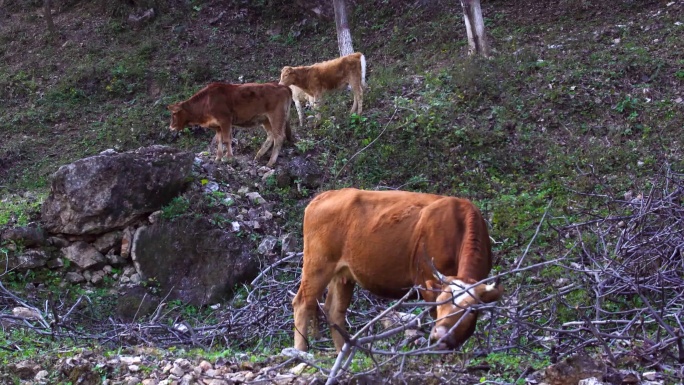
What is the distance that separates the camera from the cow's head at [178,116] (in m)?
15.6

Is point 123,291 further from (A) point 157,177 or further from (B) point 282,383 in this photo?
(B) point 282,383

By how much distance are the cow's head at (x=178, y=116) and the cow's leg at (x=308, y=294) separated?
7.88m

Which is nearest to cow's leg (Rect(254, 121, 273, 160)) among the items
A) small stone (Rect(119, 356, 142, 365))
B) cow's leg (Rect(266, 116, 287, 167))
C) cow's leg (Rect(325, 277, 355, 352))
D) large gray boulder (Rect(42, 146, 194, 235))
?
cow's leg (Rect(266, 116, 287, 167))

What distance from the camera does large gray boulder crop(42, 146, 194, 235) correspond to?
13.0 meters

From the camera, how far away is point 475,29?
19.6 meters

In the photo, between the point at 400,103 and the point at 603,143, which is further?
the point at 400,103

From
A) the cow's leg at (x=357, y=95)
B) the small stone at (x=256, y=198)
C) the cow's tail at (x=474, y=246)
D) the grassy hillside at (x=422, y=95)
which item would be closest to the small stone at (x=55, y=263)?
the grassy hillside at (x=422, y=95)

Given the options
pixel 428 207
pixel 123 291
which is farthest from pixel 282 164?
pixel 428 207

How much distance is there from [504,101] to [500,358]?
1071 cm

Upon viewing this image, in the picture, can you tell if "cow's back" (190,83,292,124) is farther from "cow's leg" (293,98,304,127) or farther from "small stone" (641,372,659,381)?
"small stone" (641,372,659,381)

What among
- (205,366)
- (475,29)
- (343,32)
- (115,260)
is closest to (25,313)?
(115,260)

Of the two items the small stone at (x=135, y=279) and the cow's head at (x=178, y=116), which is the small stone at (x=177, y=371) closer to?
the small stone at (x=135, y=279)

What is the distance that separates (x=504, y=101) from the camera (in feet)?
56.5

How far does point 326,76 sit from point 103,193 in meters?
7.23
